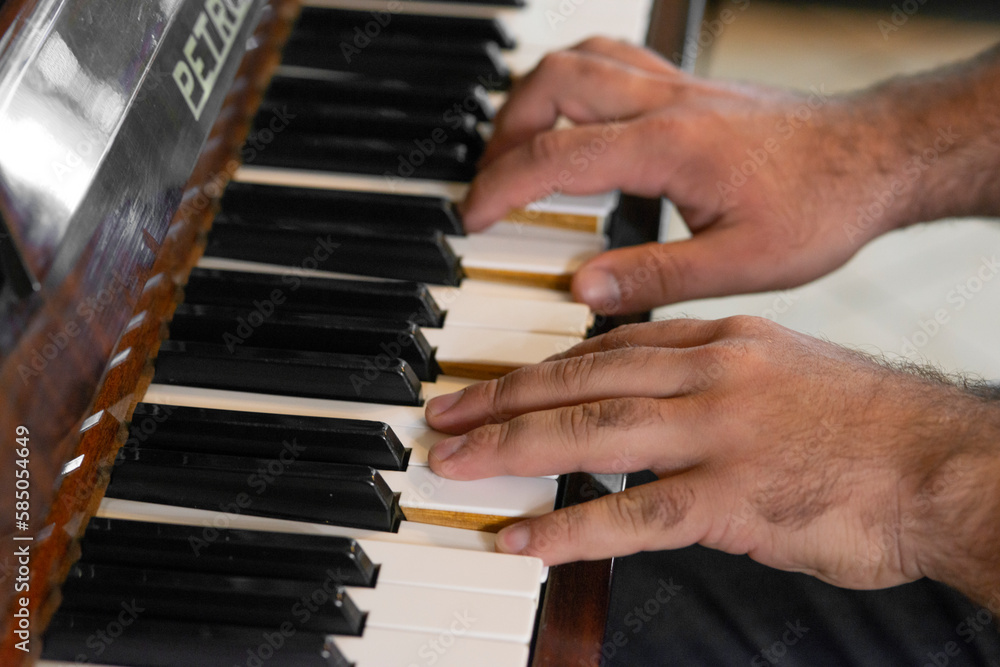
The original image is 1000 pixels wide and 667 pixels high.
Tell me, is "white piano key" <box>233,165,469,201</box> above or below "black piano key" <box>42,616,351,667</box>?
above

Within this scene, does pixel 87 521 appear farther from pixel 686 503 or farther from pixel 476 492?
pixel 686 503

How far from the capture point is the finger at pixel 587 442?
86cm

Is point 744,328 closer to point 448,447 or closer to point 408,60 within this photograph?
point 448,447

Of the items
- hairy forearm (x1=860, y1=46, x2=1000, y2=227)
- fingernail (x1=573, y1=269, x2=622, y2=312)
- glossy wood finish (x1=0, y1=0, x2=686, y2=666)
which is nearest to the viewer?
glossy wood finish (x1=0, y1=0, x2=686, y2=666)

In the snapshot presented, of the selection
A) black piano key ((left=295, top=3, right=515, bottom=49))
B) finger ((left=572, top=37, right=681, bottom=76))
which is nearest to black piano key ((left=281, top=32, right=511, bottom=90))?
black piano key ((left=295, top=3, right=515, bottom=49))

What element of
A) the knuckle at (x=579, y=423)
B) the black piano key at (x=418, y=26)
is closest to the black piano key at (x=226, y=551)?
the knuckle at (x=579, y=423)

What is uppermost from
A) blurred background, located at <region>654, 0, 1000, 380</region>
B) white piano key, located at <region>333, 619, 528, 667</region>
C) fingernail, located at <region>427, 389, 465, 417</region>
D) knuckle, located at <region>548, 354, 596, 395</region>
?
blurred background, located at <region>654, 0, 1000, 380</region>

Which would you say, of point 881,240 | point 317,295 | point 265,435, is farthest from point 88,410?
point 881,240

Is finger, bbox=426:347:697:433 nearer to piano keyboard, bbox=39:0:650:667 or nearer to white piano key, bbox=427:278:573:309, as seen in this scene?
piano keyboard, bbox=39:0:650:667

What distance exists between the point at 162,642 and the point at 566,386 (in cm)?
46

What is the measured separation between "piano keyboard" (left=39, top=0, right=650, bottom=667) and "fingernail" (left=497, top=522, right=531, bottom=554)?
0.6 inches

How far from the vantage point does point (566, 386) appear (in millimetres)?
907

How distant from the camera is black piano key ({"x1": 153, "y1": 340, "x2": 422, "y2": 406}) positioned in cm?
95

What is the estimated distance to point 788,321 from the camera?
8.07ft
